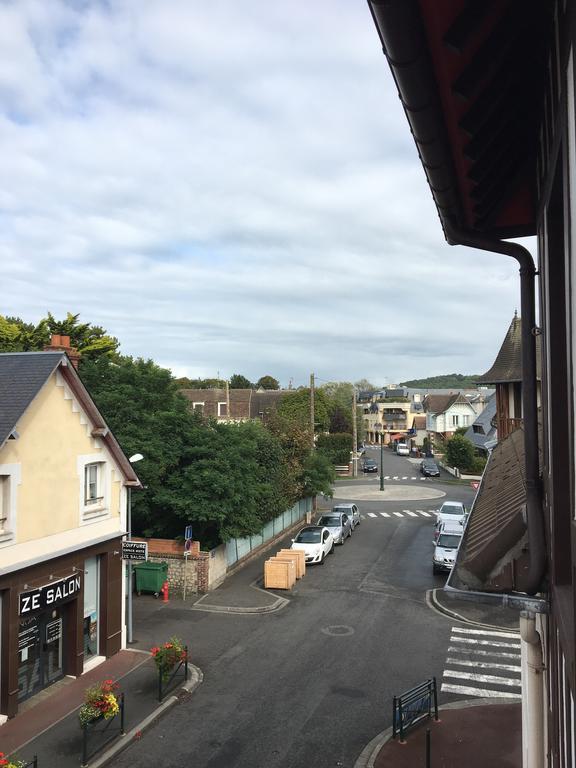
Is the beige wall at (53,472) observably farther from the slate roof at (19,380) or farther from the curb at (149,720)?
the curb at (149,720)

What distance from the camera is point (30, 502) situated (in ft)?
45.6

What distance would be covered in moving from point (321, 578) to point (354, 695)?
10.5 m

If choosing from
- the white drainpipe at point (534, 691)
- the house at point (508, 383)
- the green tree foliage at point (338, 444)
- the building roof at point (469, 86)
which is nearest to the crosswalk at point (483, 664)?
the house at point (508, 383)

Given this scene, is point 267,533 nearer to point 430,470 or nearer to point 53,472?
point 53,472

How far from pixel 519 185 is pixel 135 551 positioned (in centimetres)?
1456

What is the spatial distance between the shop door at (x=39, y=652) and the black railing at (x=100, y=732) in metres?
2.40

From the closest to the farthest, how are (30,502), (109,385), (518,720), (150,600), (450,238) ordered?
1. (450,238)
2. (518,720)
3. (30,502)
4. (150,600)
5. (109,385)

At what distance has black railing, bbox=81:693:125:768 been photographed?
1144cm

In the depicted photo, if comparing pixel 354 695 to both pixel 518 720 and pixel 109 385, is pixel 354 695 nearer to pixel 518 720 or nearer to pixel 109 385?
pixel 518 720

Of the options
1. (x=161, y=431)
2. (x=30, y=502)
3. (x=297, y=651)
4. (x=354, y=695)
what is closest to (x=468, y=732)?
(x=354, y=695)

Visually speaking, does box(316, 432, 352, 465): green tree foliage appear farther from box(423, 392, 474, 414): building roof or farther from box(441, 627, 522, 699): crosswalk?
box(441, 627, 522, 699): crosswalk

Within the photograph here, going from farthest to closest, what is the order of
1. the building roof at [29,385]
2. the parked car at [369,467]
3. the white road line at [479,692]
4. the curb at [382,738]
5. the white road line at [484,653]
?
1. the parked car at [369,467]
2. the white road line at [484,653]
3. the white road line at [479,692]
4. the building roof at [29,385]
5. the curb at [382,738]

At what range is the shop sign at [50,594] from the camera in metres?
13.6

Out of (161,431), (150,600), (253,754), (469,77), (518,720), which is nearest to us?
(469,77)
